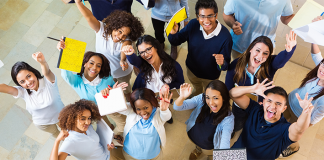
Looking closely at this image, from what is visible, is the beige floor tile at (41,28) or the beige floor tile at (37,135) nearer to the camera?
the beige floor tile at (37,135)

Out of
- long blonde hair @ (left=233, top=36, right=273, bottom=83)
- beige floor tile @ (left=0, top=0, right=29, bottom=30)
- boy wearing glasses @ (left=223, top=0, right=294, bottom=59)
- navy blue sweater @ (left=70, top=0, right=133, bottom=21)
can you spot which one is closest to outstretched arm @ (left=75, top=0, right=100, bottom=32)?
navy blue sweater @ (left=70, top=0, right=133, bottom=21)

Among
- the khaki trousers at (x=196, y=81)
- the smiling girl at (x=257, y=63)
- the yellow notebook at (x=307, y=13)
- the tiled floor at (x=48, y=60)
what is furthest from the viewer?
the tiled floor at (x=48, y=60)

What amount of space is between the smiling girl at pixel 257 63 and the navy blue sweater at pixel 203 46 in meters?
0.17

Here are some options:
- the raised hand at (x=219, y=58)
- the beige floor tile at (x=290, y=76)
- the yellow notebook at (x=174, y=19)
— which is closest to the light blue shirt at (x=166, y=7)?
the yellow notebook at (x=174, y=19)

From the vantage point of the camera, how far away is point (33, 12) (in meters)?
4.39

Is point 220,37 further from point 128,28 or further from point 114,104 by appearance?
point 114,104

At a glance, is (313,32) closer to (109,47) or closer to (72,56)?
(109,47)

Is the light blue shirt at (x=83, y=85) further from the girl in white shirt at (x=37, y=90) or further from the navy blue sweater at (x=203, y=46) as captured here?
the navy blue sweater at (x=203, y=46)

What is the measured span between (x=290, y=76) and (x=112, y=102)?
2.85m

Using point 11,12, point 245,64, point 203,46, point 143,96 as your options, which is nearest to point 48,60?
point 11,12

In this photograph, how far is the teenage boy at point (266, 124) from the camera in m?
2.05

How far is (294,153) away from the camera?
3.13 m

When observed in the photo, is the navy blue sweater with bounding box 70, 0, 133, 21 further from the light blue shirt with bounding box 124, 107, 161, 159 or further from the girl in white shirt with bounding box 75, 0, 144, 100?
the light blue shirt with bounding box 124, 107, 161, 159

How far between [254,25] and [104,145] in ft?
6.71
